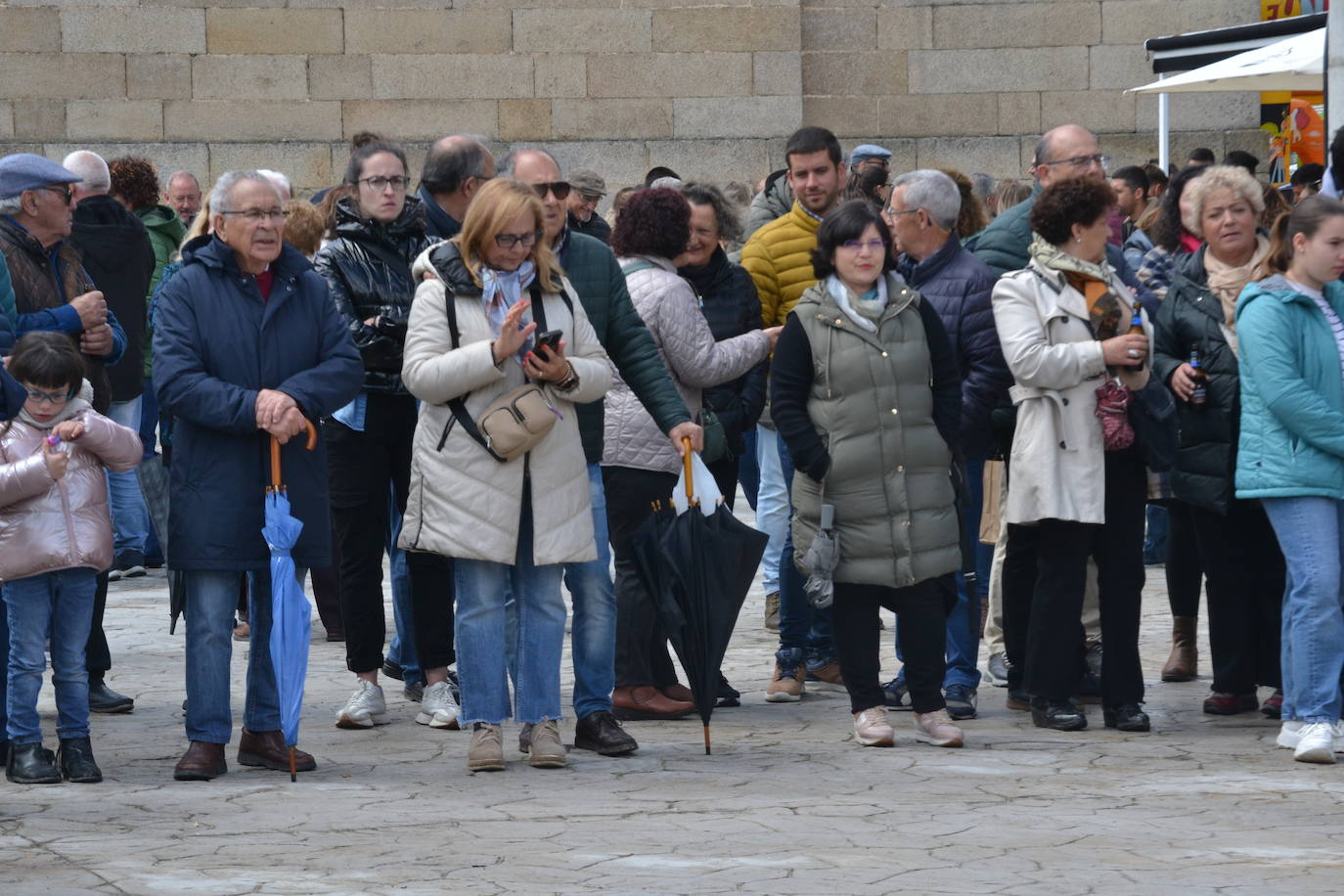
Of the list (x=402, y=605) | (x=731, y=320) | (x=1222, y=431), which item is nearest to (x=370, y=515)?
(x=402, y=605)

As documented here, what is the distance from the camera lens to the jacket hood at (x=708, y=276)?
7969 mm

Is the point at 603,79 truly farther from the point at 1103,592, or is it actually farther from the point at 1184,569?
the point at 1103,592

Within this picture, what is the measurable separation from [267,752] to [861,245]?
96.6 inches

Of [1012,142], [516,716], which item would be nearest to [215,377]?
[516,716]

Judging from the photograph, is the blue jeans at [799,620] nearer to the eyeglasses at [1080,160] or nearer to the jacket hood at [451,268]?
the eyeglasses at [1080,160]

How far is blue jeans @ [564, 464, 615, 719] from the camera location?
22.9ft

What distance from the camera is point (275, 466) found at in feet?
21.6

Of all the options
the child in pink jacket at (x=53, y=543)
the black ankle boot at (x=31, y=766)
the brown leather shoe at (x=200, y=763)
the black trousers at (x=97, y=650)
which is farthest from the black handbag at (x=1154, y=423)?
the black trousers at (x=97, y=650)

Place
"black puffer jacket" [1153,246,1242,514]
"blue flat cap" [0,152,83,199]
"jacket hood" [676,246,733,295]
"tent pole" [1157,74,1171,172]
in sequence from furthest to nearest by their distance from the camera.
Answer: "tent pole" [1157,74,1171,172], "jacket hood" [676,246,733,295], "black puffer jacket" [1153,246,1242,514], "blue flat cap" [0,152,83,199]

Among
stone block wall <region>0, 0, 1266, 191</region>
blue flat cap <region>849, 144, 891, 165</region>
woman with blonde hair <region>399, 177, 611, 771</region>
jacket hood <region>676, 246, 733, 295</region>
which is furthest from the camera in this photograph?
stone block wall <region>0, 0, 1266, 191</region>

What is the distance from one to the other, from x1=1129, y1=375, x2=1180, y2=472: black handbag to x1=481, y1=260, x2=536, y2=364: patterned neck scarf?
2.00m

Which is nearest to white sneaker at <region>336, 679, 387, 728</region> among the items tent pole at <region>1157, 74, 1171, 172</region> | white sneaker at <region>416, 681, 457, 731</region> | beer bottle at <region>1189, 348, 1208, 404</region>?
white sneaker at <region>416, 681, 457, 731</region>

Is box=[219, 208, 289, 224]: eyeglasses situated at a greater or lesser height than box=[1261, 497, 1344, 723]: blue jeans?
greater

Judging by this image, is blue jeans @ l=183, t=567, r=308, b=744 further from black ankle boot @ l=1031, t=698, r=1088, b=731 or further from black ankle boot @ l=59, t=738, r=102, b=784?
black ankle boot @ l=1031, t=698, r=1088, b=731
